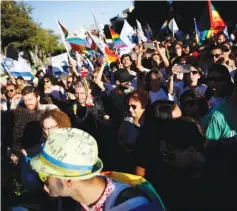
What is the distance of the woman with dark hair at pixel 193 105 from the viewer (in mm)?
3520

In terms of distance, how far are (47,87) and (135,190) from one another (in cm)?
578

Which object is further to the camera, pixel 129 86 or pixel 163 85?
pixel 129 86

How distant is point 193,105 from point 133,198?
6.56ft

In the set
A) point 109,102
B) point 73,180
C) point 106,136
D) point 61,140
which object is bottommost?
point 106,136

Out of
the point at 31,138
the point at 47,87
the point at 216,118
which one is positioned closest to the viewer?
the point at 216,118

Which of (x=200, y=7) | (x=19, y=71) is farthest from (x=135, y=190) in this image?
(x=200, y=7)

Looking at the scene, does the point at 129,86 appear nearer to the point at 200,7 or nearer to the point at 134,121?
the point at 134,121

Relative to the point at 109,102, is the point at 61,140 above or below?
above

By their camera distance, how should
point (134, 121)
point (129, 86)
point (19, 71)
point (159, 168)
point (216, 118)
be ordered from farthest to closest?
point (19, 71) < point (129, 86) < point (134, 121) < point (216, 118) < point (159, 168)

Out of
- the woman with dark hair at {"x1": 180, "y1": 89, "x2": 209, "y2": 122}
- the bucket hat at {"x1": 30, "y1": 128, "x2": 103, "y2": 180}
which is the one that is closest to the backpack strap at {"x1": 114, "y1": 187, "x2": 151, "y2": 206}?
the bucket hat at {"x1": 30, "y1": 128, "x2": 103, "y2": 180}

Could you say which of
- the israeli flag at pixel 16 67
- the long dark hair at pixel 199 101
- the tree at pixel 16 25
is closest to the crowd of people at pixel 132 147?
the long dark hair at pixel 199 101

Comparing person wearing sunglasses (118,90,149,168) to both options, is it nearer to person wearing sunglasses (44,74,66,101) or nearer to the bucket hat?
the bucket hat

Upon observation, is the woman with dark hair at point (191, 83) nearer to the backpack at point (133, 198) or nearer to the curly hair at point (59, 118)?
the curly hair at point (59, 118)

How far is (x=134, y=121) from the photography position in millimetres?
3621
